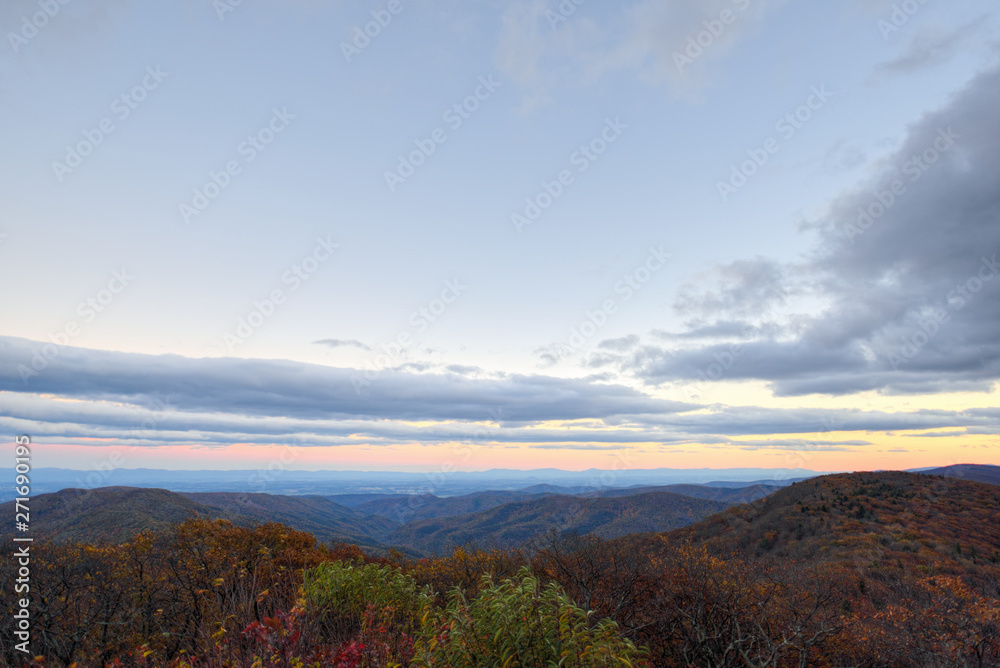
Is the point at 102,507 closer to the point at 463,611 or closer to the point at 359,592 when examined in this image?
the point at 359,592

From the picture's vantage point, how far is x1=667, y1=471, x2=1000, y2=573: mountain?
46000 mm

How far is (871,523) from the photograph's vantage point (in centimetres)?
5906

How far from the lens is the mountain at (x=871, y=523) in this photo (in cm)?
4600

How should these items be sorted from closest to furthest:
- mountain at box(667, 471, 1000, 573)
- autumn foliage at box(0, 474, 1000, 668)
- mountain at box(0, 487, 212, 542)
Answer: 1. autumn foliage at box(0, 474, 1000, 668)
2. mountain at box(667, 471, 1000, 573)
3. mountain at box(0, 487, 212, 542)

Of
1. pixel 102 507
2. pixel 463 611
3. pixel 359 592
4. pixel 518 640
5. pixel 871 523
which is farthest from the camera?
pixel 102 507

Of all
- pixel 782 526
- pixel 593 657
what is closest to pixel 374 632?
pixel 593 657

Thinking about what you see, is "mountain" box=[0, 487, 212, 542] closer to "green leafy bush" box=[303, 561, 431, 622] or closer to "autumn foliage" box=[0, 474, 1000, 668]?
"autumn foliage" box=[0, 474, 1000, 668]

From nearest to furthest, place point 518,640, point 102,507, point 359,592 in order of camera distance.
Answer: point 518,640
point 359,592
point 102,507

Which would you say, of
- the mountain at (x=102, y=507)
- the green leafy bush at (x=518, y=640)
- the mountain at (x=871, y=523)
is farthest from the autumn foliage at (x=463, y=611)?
the mountain at (x=102, y=507)

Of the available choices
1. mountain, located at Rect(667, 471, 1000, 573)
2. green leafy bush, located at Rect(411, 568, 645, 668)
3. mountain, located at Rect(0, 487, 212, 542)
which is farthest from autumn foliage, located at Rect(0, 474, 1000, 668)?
mountain, located at Rect(0, 487, 212, 542)

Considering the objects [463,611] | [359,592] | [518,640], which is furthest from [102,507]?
[518,640]

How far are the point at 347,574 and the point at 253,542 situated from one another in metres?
12.4

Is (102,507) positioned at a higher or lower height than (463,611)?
lower

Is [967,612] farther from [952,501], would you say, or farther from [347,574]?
[952,501]
